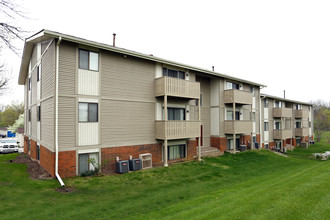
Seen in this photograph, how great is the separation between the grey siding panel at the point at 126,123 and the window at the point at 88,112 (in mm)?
434

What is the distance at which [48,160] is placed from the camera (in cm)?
1241

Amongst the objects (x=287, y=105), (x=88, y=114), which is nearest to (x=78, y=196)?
(x=88, y=114)

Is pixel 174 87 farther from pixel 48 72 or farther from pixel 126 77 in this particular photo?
pixel 48 72

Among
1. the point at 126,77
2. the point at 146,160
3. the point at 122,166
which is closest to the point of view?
Answer: the point at 122,166

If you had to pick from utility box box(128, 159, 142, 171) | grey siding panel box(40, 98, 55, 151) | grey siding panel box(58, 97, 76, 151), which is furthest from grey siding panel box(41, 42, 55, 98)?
utility box box(128, 159, 142, 171)

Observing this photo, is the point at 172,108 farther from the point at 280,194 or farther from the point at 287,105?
the point at 287,105

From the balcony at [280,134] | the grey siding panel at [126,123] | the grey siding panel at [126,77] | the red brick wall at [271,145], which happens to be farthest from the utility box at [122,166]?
the balcony at [280,134]

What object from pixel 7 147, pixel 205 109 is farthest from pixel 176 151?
pixel 7 147

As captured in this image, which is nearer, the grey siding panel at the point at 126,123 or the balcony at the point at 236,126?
the grey siding panel at the point at 126,123

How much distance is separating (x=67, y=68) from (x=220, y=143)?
1603cm

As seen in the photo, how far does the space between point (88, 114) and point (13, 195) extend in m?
5.36

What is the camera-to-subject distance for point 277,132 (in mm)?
29984

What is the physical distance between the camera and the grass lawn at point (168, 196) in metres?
5.85

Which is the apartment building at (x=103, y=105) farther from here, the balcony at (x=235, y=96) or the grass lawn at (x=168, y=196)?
the balcony at (x=235, y=96)
